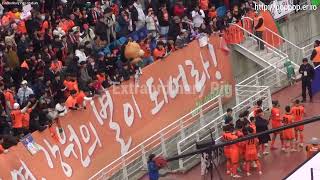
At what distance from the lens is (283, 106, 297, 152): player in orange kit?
59.7 ft

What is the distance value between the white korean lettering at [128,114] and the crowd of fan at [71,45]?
63 centimetres

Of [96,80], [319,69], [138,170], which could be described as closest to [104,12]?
[96,80]

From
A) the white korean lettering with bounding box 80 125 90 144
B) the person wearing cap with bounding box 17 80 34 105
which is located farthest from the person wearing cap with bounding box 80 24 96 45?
the person wearing cap with bounding box 17 80 34 105

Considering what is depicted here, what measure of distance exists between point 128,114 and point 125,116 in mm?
126

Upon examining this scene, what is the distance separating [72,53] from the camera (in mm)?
19469

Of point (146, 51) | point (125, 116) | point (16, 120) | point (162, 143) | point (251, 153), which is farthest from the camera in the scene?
point (146, 51)

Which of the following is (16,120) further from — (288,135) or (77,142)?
(288,135)

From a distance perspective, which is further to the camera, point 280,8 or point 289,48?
point 280,8

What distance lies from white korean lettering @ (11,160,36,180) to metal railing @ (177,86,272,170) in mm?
3617

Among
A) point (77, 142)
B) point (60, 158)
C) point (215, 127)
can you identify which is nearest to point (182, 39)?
point (215, 127)

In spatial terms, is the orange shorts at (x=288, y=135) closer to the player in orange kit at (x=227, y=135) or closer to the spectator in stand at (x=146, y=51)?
the player in orange kit at (x=227, y=135)

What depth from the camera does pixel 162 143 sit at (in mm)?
18938

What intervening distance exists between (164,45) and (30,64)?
159 inches

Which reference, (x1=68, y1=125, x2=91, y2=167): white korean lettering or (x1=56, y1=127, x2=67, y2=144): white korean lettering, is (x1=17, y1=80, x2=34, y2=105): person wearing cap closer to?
(x1=56, y1=127, x2=67, y2=144): white korean lettering
